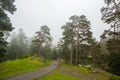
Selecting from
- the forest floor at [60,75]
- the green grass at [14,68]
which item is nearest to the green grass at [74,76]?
the forest floor at [60,75]

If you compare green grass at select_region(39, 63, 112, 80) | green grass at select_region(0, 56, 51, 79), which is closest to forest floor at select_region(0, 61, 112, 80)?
green grass at select_region(39, 63, 112, 80)

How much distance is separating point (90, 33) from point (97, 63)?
1799 centimetres

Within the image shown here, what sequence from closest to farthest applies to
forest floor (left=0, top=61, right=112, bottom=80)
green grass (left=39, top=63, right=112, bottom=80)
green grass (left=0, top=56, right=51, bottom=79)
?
forest floor (left=0, top=61, right=112, bottom=80)
green grass (left=39, top=63, right=112, bottom=80)
green grass (left=0, top=56, right=51, bottom=79)

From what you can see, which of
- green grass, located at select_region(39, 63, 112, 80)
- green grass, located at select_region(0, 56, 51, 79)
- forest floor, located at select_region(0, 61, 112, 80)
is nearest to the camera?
forest floor, located at select_region(0, 61, 112, 80)

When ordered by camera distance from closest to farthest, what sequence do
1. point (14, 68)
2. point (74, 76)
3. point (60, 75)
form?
point (74, 76) → point (60, 75) → point (14, 68)

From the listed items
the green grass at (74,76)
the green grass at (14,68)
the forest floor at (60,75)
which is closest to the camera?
the forest floor at (60,75)

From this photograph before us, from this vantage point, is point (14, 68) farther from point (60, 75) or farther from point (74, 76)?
point (74, 76)

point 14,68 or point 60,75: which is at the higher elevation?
point 14,68

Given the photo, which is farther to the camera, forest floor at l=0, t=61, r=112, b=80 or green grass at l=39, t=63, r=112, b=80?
green grass at l=39, t=63, r=112, b=80

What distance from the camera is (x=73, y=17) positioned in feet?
139

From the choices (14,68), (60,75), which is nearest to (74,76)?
(60,75)

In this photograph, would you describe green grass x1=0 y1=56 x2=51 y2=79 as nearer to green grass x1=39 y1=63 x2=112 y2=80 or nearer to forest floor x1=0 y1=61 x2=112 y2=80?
forest floor x1=0 y1=61 x2=112 y2=80

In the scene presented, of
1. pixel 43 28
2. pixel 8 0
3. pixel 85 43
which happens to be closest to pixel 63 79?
pixel 8 0

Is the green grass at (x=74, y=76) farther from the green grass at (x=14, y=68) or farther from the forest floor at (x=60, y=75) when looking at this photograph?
the green grass at (x=14, y=68)
